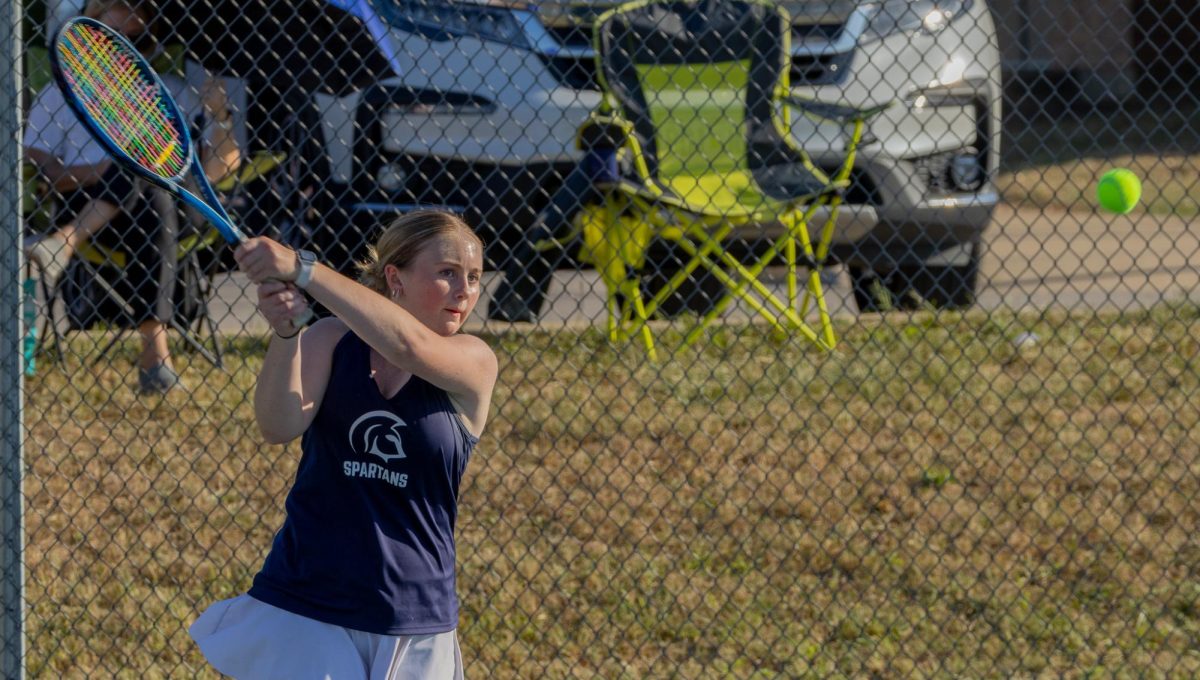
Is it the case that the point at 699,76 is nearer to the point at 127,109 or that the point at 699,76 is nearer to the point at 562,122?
the point at 562,122

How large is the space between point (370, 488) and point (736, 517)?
2293mm

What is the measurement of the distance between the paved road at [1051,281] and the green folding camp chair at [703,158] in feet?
0.96

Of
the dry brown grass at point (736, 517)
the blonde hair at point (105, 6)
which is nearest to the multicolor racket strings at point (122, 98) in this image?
the dry brown grass at point (736, 517)

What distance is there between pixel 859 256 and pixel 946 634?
2523 millimetres

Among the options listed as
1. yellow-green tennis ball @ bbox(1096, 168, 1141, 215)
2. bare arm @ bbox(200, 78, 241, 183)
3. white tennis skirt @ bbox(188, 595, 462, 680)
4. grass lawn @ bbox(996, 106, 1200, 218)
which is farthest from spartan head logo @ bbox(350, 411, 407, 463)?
grass lawn @ bbox(996, 106, 1200, 218)

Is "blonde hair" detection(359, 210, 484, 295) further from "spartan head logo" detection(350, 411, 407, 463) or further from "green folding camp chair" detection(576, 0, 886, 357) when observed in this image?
"green folding camp chair" detection(576, 0, 886, 357)

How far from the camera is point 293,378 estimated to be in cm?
237

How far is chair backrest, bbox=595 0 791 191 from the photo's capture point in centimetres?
568

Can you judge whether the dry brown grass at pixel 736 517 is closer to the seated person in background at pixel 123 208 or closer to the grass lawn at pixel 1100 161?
the seated person in background at pixel 123 208

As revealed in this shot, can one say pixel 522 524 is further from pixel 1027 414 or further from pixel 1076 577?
pixel 1027 414

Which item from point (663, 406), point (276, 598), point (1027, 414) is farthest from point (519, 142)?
point (276, 598)

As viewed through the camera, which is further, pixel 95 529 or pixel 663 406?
pixel 663 406

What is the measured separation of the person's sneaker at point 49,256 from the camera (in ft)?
17.3

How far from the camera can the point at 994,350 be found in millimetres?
6012
